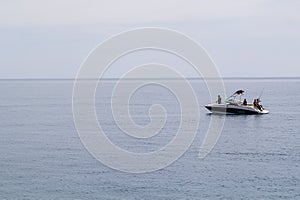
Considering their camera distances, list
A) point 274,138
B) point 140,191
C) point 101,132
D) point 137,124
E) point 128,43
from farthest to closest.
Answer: point 137,124, point 101,132, point 274,138, point 140,191, point 128,43

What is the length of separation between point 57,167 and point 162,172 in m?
11.9

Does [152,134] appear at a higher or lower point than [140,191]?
higher

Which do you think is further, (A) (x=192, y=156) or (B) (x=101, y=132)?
(B) (x=101, y=132)

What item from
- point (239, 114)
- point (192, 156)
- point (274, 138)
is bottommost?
point (192, 156)

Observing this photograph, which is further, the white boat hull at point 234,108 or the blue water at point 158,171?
the white boat hull at point 234,108

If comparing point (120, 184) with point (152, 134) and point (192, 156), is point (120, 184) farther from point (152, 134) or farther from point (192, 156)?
point (152, 134)

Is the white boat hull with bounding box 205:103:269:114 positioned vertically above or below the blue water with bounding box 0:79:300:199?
above

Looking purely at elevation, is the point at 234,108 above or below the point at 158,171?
above

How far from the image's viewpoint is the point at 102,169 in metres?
61.0

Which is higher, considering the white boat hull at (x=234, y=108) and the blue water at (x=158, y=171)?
the white boat hull at (x=234, y=108)

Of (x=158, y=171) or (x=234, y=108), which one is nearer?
(x=158, y=171)

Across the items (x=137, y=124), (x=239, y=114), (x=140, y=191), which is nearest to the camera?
(x=140, y=191)

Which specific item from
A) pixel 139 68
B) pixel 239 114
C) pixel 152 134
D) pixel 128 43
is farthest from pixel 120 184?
pixel 239 114

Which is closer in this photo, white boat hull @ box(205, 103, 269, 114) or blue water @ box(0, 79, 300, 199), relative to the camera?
blue water @ box(0, 79, 300, 199)
